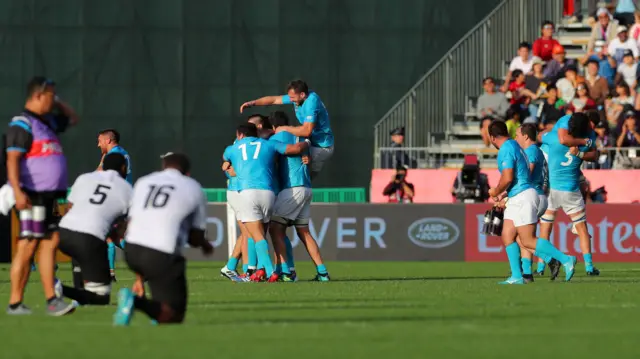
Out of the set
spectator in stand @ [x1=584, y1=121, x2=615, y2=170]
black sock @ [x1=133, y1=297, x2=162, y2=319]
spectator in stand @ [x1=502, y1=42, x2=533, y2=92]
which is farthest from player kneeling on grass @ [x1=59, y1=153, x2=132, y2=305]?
spectator in stand @ [x1=502, y1=42, x2=533, y2=92]

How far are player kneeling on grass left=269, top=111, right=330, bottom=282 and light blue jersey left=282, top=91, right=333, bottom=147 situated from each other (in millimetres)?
264

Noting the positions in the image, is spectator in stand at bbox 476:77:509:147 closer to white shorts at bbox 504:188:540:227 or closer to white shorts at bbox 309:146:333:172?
white shorts at bbox 309:146:333:172

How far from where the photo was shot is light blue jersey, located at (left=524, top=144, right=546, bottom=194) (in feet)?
58.7

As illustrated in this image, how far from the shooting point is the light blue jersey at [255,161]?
18297 millimetres

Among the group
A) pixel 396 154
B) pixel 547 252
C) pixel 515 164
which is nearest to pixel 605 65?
pixel 396 154

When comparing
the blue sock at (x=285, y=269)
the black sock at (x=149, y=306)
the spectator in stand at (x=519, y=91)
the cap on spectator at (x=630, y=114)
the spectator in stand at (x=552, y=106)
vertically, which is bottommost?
the blue sock at (x=285, y=269)

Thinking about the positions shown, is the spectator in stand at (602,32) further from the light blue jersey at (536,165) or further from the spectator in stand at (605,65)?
the light blue jersey at (536,165)

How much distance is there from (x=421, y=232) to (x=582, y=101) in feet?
14.4

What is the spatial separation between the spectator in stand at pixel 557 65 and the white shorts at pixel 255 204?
13.5 metres

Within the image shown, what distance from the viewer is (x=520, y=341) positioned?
1036 cm

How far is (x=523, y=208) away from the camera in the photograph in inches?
692

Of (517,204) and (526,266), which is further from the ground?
(517,204)

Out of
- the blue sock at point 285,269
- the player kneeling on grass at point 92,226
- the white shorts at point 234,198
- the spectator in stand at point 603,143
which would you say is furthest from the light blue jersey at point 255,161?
the spectator in stand at point 603,143

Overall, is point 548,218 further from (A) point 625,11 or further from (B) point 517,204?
(A) point 625,11
